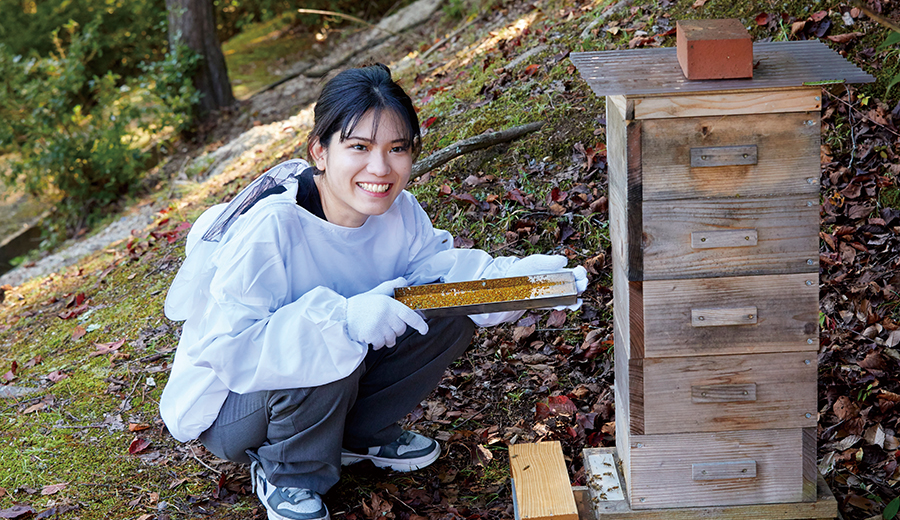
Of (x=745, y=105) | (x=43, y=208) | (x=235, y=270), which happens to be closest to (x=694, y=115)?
(x=745, y=105)

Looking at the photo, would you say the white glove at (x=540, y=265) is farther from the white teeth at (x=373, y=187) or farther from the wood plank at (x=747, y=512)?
the wood plank at (x=747, y=512)

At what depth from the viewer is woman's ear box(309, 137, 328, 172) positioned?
2.60 m

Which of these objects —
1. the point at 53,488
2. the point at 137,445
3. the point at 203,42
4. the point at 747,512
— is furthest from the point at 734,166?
the point at 203,42

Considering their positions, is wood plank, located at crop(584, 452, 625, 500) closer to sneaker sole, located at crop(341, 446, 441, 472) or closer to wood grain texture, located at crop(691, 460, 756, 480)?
wood grain texture, located at crop(691, 460, 756, 480)

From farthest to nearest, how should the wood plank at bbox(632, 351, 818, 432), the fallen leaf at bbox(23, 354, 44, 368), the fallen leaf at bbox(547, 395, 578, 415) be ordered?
the fallen leaf at bbox(23, 354, 44, 368) < the fallen leaf at bbox(547, 395, 578, 415) < the wood plank at bbox(632, 351, 818, 432)

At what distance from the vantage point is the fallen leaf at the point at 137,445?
10.5ft

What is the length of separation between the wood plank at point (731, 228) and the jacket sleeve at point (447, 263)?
0.72 m

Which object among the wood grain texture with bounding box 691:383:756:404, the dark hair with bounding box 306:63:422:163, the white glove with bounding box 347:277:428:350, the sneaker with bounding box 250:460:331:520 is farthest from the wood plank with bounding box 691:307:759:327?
the sneaker with bounding box 250:460:331:520

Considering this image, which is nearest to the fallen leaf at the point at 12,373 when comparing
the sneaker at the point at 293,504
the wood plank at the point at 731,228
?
the sneaker at the point at 293,504

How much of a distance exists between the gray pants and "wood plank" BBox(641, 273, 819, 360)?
834 millimetres

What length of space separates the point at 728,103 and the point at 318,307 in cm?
132

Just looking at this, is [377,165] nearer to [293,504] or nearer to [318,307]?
[318,307]

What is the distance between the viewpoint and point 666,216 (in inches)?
82.4

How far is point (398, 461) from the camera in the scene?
2928 mm
